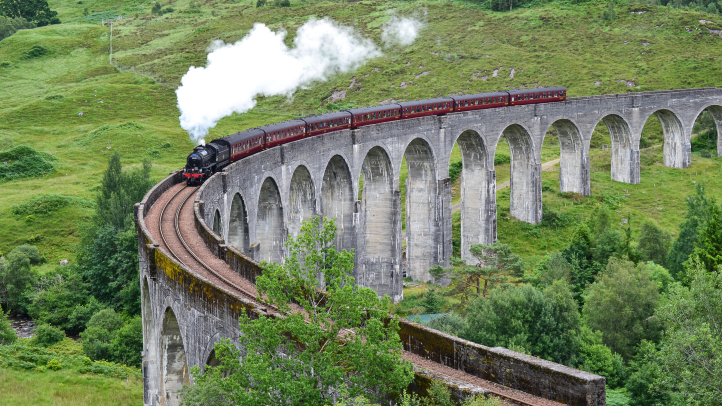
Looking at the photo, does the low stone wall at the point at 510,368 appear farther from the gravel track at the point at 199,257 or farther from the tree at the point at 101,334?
the tree at the point at 101,334

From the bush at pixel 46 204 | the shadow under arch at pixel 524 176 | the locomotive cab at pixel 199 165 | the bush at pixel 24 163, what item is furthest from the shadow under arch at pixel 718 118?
the bush at pixel 24 163

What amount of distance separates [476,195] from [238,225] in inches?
1126

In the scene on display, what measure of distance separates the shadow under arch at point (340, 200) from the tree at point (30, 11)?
11783cm

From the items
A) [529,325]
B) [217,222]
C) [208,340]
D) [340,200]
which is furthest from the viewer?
[340,200]

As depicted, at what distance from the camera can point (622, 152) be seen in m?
81.6

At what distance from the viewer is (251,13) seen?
13150 centimetres

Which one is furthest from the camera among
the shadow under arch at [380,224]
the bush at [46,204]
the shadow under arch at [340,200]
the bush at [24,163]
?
the bush at [24,163]

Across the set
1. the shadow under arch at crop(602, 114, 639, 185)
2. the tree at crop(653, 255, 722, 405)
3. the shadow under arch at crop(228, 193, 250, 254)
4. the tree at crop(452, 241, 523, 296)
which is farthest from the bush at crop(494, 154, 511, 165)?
the tree at crop(653, 255, 722, 405)

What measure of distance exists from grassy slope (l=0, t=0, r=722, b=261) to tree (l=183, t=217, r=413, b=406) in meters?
57.2

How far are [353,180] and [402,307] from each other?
9758 mm

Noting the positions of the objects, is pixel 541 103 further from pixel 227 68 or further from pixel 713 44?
pixel 713 44

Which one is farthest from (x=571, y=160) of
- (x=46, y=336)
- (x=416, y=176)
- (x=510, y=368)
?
(x=510, y=368)

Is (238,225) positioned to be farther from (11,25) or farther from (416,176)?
(11,25)

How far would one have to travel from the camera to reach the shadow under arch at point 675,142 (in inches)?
3366
